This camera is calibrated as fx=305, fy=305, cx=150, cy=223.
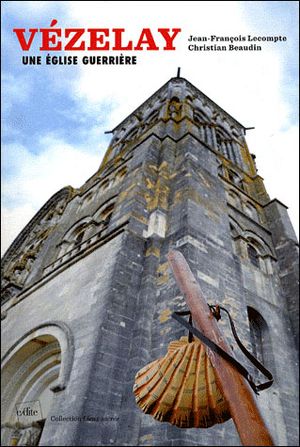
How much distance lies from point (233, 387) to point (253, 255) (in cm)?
1096

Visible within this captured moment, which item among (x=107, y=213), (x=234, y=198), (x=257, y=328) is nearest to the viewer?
(x=257, y=328)

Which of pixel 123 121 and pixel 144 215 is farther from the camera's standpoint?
pixel 123 121

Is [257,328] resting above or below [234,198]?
below

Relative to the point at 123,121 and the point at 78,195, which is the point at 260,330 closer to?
the point at 78,195

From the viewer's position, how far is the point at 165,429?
4.33 m

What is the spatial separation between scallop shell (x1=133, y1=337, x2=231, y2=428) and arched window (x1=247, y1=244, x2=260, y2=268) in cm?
1010

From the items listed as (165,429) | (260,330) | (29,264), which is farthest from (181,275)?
(29,264)

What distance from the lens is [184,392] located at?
1.23 meters

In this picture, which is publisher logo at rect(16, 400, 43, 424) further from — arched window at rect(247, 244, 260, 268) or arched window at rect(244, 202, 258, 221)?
arched window at rect(244, 202, 258, 221)

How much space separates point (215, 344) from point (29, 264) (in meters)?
15.2

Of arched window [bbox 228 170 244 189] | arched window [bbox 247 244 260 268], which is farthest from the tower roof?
arched window [bbox 247 244 260 268]

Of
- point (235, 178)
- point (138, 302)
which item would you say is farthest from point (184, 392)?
point (235, 178)

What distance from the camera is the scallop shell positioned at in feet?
3.87

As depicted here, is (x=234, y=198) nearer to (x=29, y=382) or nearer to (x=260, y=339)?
(x=260, y=339)
